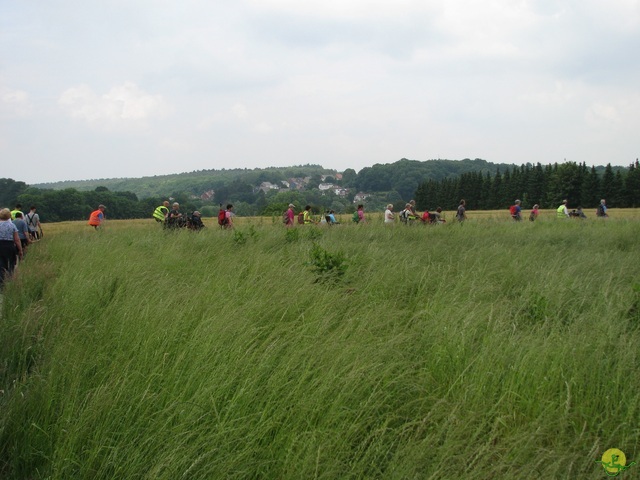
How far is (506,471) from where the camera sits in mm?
2539

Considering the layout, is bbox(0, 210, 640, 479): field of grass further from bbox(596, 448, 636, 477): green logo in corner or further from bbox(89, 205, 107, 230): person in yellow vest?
bbox(89, 205, 107, 230): person in yellow vest

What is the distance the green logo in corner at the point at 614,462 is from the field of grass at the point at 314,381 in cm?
7

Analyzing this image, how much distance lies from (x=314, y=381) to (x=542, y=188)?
9567cm

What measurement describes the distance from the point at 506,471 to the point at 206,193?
183 meters

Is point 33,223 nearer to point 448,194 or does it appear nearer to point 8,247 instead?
point 8,247

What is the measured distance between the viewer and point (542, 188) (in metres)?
89.0

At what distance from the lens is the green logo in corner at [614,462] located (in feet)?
7.84

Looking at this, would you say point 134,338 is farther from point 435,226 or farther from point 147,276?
point 435,226

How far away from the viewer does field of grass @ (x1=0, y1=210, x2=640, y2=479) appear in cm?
253

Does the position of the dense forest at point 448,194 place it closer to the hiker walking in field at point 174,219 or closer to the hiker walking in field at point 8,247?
the hiker walking in field at point 174,219

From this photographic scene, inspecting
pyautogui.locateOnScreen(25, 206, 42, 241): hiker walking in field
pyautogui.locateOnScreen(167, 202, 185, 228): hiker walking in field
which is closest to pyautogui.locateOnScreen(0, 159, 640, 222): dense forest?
pyautogui.locateOnScreen(167, 202, 185, 228): hiker walking in field

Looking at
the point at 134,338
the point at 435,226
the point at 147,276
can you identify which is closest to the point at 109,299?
the point at 147,276

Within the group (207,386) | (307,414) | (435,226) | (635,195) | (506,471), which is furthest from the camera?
(635,195)

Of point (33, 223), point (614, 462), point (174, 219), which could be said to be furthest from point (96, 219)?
point (614, 462)
